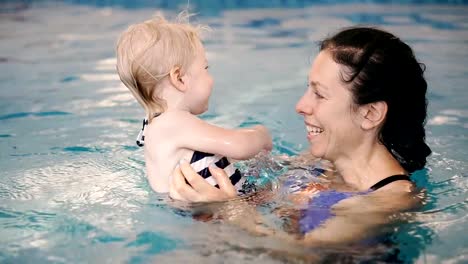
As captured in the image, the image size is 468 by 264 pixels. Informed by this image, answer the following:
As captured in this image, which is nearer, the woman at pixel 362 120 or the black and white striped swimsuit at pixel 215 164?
the woman at pixel 362 120

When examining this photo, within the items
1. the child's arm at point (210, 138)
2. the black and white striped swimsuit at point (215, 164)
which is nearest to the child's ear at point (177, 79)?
the child's arm at point (210, 138)

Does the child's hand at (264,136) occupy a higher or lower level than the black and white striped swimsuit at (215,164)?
higher

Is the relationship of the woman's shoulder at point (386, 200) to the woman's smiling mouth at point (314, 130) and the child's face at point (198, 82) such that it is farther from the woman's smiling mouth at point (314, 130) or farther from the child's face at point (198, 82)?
the child's face at point (198, 82)

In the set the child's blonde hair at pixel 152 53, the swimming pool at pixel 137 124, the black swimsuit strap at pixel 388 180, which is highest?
the child's blonde hair at pixel 152 53

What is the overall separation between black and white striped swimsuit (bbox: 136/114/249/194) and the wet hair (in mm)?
653

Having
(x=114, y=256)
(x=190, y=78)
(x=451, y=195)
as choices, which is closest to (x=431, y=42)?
(x=451, y=195)

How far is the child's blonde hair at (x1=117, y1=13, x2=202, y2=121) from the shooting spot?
284 cm

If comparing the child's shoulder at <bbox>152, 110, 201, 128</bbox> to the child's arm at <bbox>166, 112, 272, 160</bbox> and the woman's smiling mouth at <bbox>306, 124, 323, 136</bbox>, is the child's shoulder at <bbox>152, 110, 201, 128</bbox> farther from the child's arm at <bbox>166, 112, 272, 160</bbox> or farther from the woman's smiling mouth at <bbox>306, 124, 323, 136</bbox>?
the woman's smiling mouth at <bbox>306, 124, 323, 136</bbox>

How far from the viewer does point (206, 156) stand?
9.78 feet

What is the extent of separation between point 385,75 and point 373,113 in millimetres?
175

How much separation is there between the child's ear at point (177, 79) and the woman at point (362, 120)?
13.6 inches

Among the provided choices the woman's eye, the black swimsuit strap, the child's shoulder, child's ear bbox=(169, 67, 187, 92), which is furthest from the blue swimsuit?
child's ear bbox=(169, 67, 187, 92)

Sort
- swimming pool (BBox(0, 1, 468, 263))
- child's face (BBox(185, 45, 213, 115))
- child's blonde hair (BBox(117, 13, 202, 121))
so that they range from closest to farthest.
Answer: swimming pool (BBox(0, 1, 468, 263)), child's blonde hair (BBox(117, 13, 202, 121)), child's face (BBox(185, 45, 213, 115))

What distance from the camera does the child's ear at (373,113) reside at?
2.86 metres
